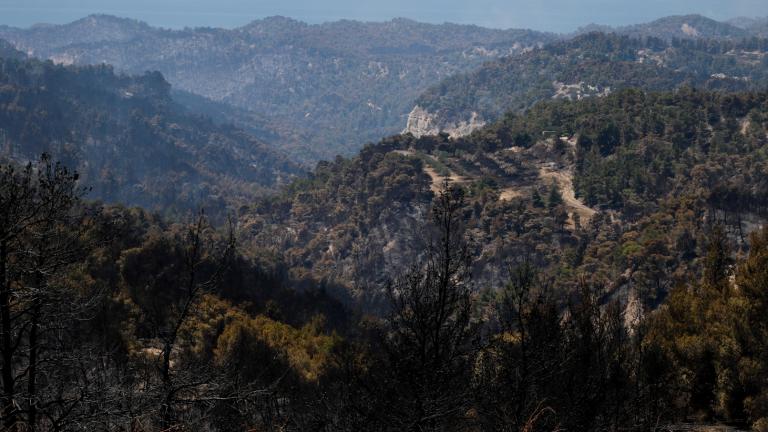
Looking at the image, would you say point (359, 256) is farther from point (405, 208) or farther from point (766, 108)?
point (766, 108)

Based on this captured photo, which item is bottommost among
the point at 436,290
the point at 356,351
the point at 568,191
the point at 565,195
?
the point at 565,195

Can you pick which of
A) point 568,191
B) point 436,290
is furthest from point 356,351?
point 568,191

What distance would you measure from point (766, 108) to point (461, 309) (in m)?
126

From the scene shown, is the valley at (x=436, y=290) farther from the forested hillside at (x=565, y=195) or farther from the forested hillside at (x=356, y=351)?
the forested hillside at (x=565, y=195)

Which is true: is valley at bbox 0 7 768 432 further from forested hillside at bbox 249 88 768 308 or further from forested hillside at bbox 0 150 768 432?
forested hillside at bbox 249 88 768 308

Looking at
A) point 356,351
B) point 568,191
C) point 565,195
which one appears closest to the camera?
point 356,351

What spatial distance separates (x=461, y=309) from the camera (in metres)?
15.2

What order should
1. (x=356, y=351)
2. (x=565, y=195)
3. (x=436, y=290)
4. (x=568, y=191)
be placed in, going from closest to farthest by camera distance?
1. (x=436, y=290)
2. (x=356, y=351)
3. (x=565, y=195)
4. (x=568, y=191)

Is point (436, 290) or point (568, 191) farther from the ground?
point (436, 290)

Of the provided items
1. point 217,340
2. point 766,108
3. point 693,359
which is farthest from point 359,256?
point 693,359

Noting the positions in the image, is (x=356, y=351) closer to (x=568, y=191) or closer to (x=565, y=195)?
(x=565, y=195)

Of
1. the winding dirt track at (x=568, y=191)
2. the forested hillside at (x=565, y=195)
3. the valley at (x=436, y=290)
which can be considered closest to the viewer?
the valley at (x=436, y=290)

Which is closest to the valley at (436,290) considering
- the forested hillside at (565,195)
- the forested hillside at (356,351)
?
the forested hillside at (356,351)

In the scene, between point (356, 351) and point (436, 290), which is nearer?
point (436, 290)
